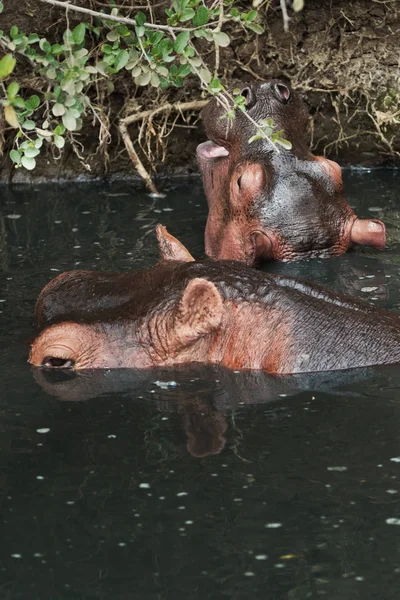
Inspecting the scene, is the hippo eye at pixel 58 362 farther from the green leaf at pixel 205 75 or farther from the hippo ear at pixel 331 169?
the hippo ear at pixel 331 169

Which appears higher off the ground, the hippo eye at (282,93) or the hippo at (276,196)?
the hippo eye at (282,93)

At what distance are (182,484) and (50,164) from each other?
6.41 m

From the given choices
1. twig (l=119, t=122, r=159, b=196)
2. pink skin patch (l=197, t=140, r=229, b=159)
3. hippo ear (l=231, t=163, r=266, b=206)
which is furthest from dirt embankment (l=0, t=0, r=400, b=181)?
hippo ear (l=231, t=163, r=266, b=206)

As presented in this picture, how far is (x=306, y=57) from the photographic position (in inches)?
408

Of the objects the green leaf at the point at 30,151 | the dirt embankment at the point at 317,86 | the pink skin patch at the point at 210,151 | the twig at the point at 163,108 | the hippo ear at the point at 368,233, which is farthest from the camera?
the dirt embankment at the point at 317,86

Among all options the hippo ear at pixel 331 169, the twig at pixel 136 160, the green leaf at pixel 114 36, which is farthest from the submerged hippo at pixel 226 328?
the twig at pixel 136 160

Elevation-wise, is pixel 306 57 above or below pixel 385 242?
above

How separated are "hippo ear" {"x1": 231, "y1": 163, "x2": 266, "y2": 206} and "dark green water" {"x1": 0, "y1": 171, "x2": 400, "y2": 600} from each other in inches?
70.8

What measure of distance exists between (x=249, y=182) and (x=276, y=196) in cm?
19

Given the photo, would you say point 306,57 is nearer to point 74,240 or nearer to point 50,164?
point 50,164

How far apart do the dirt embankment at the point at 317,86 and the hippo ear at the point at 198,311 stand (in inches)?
202

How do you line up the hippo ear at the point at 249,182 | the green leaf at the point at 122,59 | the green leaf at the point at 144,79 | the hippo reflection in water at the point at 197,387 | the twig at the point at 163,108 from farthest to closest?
1. the twig at the point at 163,108
2. the hippo ear at the point at 249,182
3. the green leaf at the point at 144,79
4. the green leaf at the point at 122,59
5. the hippo reflection in water at the point at 197,387

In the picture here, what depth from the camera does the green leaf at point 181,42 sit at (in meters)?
5.56

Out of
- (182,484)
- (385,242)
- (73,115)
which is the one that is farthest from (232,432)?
(385,242)
